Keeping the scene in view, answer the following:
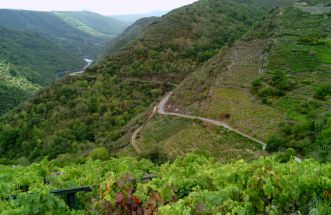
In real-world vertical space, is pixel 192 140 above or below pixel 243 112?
below

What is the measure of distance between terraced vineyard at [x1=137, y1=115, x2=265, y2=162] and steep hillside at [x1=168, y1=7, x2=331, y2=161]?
225 centimetres

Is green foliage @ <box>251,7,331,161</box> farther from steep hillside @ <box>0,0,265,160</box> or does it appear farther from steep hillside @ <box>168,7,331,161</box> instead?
steep hillside @ <box>0,0,265,160</box>

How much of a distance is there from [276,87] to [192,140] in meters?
13.9

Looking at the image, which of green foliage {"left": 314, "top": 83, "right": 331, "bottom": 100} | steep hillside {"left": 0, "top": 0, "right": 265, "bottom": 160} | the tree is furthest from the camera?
the tree

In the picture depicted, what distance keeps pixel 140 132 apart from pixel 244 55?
2385 cm

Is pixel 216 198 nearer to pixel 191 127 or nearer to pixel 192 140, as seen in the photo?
pixel 192 140

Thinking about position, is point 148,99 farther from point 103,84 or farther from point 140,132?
point 140,132

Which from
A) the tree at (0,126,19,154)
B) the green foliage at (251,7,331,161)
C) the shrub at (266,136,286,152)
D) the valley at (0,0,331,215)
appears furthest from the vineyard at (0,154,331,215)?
the tree at (0,126,19,154)

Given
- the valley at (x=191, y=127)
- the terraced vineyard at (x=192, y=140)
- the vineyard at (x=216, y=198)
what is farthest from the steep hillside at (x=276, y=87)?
the vineyard at (x=216, y=198)

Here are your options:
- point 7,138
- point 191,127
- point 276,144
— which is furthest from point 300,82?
point 7,138

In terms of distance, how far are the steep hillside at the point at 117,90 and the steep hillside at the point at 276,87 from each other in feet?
45.8

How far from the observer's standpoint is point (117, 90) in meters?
87.9

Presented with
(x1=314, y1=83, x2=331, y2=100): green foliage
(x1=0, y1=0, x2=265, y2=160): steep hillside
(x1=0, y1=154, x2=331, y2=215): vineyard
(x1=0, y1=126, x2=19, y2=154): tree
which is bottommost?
(x1=0, y1=126, x2=19, y2=154): tree

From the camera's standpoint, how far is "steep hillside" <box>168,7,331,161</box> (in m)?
41.4
